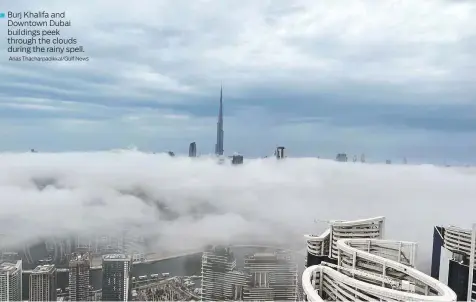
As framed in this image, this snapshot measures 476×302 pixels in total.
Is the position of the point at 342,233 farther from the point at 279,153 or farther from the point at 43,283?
the point at 43,283

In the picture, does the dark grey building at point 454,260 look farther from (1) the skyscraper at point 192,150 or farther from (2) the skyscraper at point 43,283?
(2) the skyscraper at point 43,283

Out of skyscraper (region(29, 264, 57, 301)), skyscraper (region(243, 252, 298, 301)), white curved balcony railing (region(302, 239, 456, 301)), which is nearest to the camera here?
white curved balcony railing (region(302, 239, 456, 301))

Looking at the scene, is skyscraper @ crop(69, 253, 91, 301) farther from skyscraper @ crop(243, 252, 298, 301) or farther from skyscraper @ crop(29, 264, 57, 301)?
skyscraper @ crop(243, 252, 298, 301)

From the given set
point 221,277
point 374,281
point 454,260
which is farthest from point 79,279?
point 454,260

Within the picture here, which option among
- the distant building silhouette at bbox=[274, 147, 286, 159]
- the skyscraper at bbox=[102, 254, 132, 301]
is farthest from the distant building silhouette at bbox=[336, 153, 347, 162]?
the skyscraper at bbox=[102, 254, 132, 301]

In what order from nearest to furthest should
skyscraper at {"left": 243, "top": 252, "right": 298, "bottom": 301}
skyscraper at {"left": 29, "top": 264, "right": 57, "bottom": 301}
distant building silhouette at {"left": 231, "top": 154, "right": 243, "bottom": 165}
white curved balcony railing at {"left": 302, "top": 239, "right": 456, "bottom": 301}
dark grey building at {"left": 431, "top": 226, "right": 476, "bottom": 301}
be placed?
white curved balcony railing at {"left": 302, "top": 239, "right": 456, "bottom": 301} → skyscraper at {"left": 29, "top": 264, "right": 57, "bottom": 301} → dark grey building at {"left": 431, "top": 226, "right": 476, "bottom": 301} → skyscraper at {"left": 243, "top": 252, "right": 298, "bottom": 301} → distant building silhouette at {"left": 231, "top": 154, "right": 243, "bottom": 165}

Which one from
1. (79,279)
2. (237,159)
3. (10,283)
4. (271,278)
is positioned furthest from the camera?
(237,159)

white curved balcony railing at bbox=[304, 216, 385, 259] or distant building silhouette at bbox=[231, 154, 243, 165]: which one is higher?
distant building silhouette at bbox=[231, 154, 243, 165]
